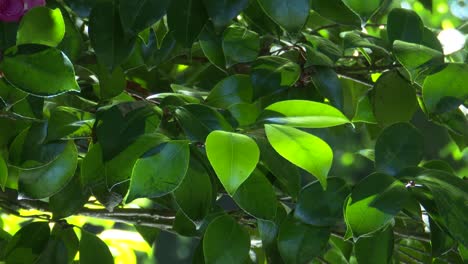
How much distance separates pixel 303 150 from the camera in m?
0.51

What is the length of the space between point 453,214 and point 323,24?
375mm

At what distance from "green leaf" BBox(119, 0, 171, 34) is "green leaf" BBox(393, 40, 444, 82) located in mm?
176

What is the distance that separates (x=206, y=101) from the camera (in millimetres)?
652

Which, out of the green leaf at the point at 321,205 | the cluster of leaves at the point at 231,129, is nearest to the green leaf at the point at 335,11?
the cluster of leaves at the point at 231,129

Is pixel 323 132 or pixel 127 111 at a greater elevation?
pixel 127 111

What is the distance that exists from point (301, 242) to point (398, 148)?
0.10m

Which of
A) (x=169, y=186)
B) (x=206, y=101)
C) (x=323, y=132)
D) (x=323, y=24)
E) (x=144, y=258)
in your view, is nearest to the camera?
(x=169, y=186)

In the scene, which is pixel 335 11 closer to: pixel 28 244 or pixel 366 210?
pixel 366 210

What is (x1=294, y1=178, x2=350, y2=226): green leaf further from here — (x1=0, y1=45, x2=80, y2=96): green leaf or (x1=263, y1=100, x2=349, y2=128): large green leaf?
(x1=0, y1=45, x2=80, y2=96): green leaf

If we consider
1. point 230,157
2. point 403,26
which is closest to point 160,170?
point 230,157

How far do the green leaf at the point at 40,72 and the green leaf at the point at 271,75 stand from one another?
0.16 meters

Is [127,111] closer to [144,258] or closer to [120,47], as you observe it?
[120,47]

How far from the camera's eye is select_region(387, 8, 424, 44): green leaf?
2.20ft

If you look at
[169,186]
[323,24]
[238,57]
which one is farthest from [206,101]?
[323,24]
